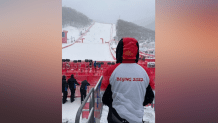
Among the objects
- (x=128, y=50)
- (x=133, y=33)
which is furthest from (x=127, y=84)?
(x=133, y=33)

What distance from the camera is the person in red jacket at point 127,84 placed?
4.09 feet

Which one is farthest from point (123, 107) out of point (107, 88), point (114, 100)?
point (107, 88)

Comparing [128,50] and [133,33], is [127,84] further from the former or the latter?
[133,33]

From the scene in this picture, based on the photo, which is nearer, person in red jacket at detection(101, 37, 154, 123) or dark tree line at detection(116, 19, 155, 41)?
person in red jacket at detection(101, 37, 154, 123)

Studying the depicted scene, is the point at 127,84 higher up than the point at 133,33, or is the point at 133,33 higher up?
the point at 133,33

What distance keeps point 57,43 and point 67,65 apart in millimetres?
7400

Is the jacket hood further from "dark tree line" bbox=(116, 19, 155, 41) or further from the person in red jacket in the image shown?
"dark tree line" bbox=(116, 19, 155, 41)

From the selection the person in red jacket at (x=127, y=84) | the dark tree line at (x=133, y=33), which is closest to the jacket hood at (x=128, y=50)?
the person in red jacket at (x=127, y=84)

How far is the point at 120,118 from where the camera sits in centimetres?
128

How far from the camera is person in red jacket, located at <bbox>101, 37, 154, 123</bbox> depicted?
4.09ft

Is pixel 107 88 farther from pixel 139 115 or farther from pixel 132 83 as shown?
pixel 139 115

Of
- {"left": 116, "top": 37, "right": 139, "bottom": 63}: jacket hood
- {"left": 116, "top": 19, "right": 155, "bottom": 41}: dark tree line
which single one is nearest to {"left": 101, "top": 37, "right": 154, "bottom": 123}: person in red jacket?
{"left": 116, "top": 37, "right": 139, "bottom": 63}: jacket hood

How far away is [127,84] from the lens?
4.09 feet

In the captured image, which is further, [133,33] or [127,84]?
[133,33]
